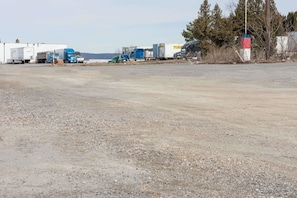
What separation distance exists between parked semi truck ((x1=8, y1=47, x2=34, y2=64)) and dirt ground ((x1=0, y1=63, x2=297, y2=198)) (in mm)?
82264

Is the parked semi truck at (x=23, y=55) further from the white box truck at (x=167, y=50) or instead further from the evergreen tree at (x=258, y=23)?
the evergreen tree at (x=258, y=23)

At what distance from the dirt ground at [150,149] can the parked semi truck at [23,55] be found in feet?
270

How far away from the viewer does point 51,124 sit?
10.1 meters

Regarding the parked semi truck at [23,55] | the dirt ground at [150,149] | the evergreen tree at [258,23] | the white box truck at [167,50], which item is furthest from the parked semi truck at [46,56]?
the dirt ground at [150,149]

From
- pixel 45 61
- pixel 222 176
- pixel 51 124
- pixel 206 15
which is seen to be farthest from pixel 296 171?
pixel 45 61

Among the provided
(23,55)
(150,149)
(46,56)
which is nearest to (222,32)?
(46,56)

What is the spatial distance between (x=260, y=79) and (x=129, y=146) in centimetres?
1552

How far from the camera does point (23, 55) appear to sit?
9288 centimetres

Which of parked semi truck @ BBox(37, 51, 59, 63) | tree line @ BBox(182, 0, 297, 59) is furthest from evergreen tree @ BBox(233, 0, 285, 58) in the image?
parked semi truck @ BBox(37, 51, 59, 63)

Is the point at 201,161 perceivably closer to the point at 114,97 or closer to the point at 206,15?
the point at 114,97

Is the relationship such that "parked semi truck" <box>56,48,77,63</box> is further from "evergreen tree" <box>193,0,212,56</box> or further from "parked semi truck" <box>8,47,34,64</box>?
"evergreen tree" <box>193,0,212,56</box>

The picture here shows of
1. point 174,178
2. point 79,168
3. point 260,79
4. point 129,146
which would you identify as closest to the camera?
point 174,178

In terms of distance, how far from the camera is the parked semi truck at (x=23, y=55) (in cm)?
9291

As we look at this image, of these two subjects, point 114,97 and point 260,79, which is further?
point 260,79
